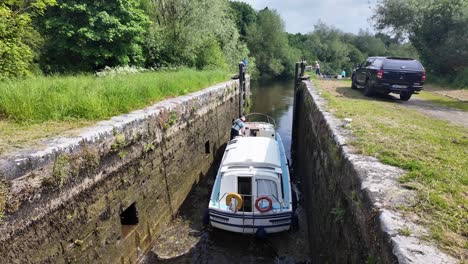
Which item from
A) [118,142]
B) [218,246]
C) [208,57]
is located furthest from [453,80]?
[118,142]

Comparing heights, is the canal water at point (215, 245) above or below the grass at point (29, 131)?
below

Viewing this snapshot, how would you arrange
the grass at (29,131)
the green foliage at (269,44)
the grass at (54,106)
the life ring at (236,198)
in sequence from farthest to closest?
the green foliage at (269,44)
the life ring at (236,198)
the grass at (54,106)
the grass at (29,131)

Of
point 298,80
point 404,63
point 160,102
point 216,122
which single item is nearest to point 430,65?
point 298,80

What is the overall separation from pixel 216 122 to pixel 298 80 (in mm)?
7984

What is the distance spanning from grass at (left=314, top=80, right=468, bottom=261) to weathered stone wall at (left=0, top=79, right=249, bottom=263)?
14.1 ft

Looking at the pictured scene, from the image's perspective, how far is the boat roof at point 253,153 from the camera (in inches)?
320

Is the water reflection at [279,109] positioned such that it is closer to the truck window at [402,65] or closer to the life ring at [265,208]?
the truck window at [402,65]

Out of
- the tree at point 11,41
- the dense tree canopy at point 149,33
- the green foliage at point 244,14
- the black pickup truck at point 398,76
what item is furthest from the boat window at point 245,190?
the green foliage at point 244,14

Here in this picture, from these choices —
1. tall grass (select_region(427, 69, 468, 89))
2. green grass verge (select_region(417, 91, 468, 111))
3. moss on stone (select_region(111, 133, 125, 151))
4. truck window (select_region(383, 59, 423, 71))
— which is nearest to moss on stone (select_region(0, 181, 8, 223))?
moss on stone (select_region(111, 133, 125, 151))

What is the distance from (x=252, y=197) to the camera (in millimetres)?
7355

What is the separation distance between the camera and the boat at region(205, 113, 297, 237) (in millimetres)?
7094

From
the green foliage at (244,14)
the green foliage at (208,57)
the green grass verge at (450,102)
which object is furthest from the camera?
the green foliage at (244,14)

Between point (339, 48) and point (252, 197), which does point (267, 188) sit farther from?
point (339, 48)

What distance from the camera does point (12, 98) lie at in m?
5.48
